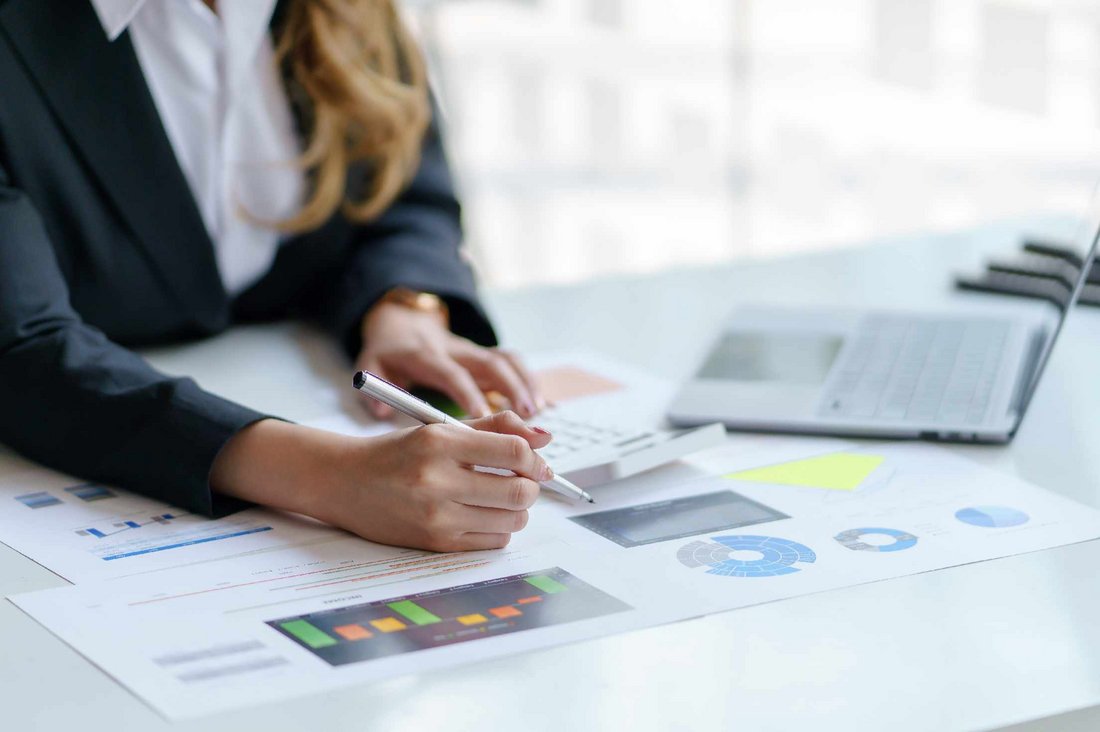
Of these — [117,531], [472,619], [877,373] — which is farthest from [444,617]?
[877,373]

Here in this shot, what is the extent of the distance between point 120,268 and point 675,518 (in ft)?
1.96

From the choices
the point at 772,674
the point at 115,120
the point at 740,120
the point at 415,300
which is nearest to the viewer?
the point at 772,674

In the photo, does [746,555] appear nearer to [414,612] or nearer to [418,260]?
[414,612]

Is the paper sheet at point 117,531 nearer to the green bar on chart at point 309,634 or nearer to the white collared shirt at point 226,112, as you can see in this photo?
the green bar on chart at point 309,634

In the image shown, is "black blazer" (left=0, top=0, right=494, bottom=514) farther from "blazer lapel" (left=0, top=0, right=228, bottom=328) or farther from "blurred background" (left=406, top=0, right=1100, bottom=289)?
"blurred background" (left=406, top=0, right=1100, bottom=289)

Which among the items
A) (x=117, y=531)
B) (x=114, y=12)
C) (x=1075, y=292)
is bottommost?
(x=117, y=531)

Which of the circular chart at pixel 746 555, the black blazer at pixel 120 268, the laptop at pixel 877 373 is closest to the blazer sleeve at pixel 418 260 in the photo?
the black blazer at pixel 120 268

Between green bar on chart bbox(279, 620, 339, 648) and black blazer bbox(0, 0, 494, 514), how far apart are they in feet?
0.62

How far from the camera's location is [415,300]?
1.24m

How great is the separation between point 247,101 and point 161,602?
660 mm

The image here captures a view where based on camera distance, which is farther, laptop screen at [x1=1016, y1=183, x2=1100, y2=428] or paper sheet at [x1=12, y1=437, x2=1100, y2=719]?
laptop screen at [x1=1016, y1=183, x2=1100, y2=428]

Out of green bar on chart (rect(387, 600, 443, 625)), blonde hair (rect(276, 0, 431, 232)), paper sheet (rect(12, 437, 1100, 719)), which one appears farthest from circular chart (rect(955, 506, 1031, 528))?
blonde hair (rect(276, 0, 431, 232))

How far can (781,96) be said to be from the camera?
4.63m

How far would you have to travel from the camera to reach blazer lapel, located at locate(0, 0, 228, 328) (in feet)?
3.55
